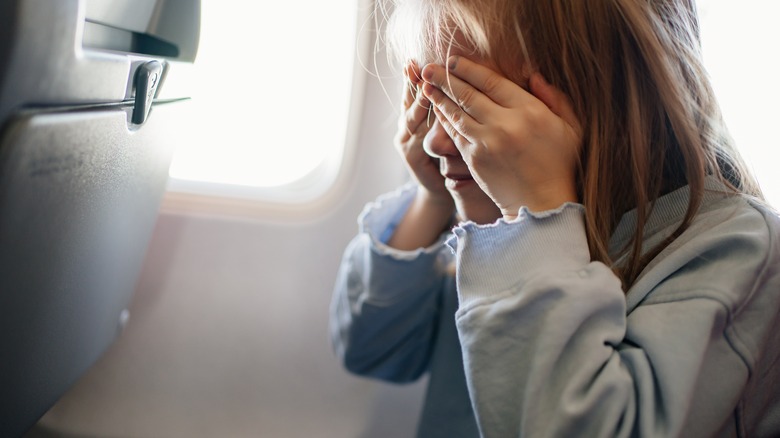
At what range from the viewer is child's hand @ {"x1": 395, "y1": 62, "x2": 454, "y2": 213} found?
Answer: 2.31 feet

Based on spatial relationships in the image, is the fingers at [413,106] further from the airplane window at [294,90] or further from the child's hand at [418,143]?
the airplane window at [294,90]

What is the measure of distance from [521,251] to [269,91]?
2.06ft

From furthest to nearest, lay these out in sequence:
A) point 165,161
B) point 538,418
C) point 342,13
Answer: point 342,13 → point 165,161 → point 538,418

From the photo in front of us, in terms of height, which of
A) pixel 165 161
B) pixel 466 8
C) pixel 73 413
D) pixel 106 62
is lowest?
pixel 73 413

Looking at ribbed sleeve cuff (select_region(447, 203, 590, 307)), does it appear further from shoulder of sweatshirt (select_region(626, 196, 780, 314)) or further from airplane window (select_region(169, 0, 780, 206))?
airplane window (select_region(169, 0, 780, 206))

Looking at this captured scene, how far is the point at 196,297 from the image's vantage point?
1.03m

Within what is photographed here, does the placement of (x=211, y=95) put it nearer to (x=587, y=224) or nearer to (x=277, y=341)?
(x=277, y=341)

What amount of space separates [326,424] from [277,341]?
0.16 meters

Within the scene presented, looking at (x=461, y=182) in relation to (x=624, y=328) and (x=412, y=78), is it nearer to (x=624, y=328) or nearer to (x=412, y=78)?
(x=412, y=78)

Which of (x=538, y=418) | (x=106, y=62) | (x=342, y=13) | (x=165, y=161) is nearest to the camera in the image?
(x=106, y=62)

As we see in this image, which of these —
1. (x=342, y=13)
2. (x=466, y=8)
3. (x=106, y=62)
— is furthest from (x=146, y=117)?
(x=342, y=13)

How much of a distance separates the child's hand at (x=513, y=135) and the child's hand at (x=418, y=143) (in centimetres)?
8

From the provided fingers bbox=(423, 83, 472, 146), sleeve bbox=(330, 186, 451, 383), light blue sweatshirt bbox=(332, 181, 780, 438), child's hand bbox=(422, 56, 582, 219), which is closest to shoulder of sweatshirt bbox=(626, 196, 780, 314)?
light blue sweatshirt bbox=(332, 181, 780, 438)

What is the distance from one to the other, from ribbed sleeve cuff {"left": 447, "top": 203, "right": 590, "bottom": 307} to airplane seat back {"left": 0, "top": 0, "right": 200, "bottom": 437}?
309 mm
